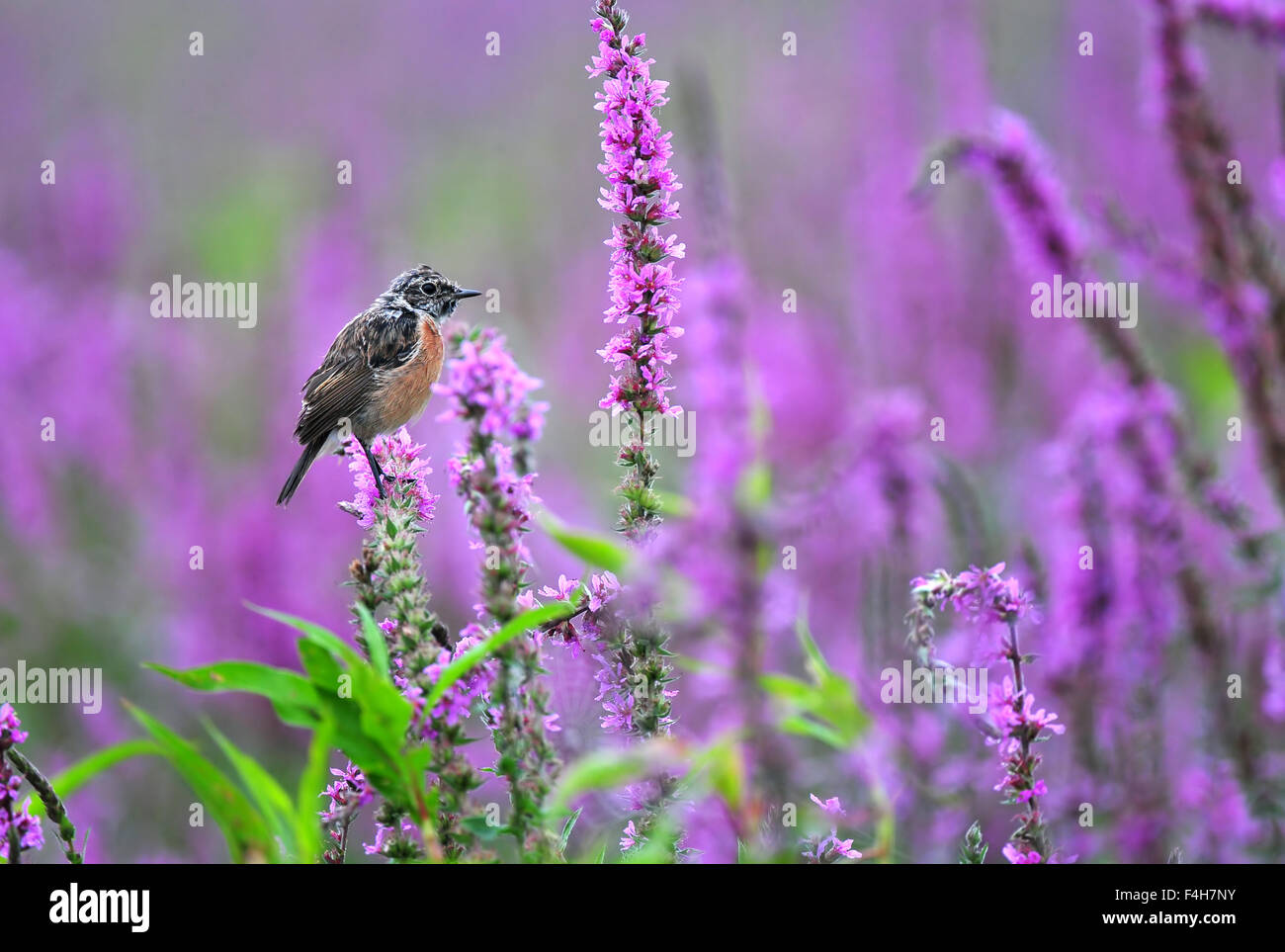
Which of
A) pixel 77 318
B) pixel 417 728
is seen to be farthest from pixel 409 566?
pixel 77 318

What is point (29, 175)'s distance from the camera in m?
8.59

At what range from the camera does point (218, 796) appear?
49.7 inches

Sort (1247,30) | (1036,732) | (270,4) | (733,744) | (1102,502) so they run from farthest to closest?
(270,4), (1102,502), (1247,30), (1036,732), (733,744)

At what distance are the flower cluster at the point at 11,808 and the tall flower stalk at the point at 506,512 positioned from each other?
0.58m

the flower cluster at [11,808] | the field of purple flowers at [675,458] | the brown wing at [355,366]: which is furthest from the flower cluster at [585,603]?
the brown wing at [355,366]

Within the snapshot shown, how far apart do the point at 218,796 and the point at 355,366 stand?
2.50 m

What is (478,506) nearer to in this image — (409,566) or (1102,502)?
(409,566)

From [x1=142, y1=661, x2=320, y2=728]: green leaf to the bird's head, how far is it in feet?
8.32

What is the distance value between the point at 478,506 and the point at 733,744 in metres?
0.42

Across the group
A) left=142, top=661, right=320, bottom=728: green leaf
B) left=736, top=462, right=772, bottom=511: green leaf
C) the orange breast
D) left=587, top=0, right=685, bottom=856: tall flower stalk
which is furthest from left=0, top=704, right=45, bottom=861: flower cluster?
the orange breast

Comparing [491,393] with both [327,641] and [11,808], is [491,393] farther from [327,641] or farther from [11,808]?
[11,808]

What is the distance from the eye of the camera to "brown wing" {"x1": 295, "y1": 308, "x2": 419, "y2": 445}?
11.3 feet

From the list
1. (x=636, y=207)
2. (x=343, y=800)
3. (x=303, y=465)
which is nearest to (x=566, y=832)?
(x=343, y=800)

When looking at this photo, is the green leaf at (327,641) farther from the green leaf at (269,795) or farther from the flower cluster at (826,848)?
→ the flower cluster at (826,848)
